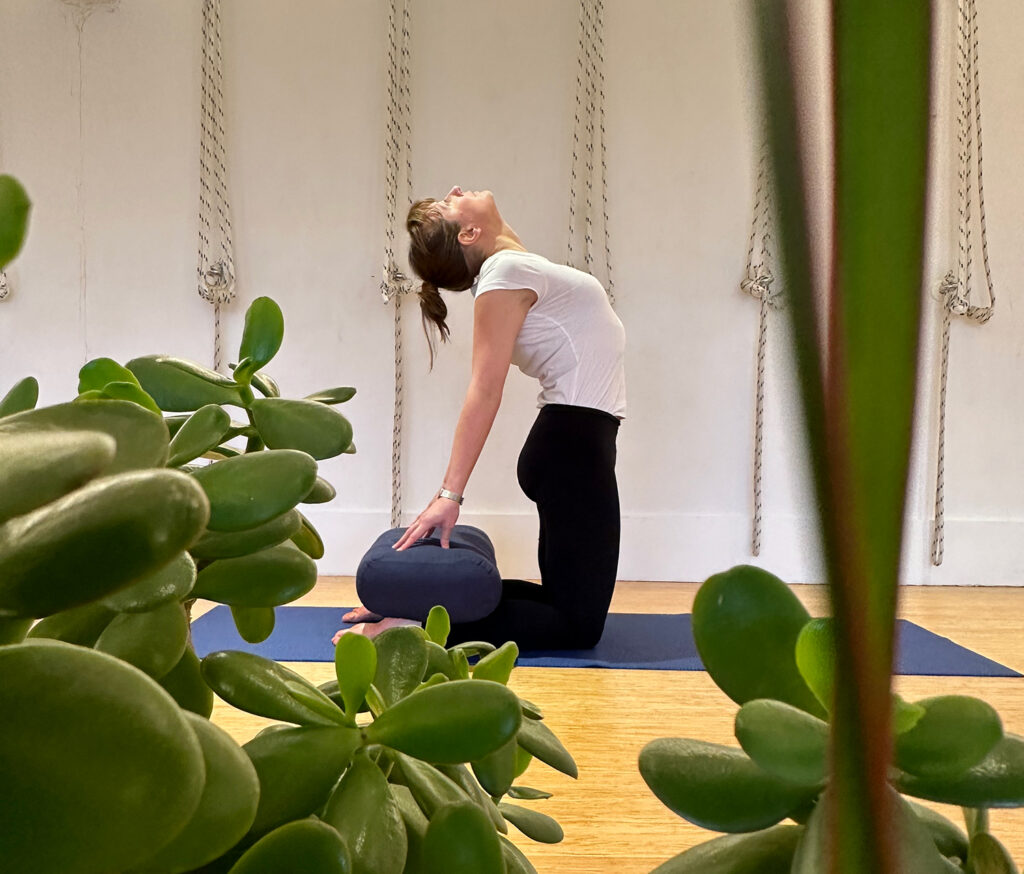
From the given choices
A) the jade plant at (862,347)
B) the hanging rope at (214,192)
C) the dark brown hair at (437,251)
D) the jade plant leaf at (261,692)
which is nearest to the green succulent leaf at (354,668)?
the jade plant leaf at (261,692)

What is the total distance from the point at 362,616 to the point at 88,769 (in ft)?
6.51

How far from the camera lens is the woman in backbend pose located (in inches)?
74.4

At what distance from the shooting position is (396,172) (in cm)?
293

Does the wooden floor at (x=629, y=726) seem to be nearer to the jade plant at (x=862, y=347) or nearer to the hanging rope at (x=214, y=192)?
the jade plant at (x=862, y=347)

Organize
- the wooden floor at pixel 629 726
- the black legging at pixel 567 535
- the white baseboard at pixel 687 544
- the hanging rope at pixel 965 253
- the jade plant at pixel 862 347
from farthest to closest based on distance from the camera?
1. the white baseboard at pixel 687 544
2. the hanging rope at pixel 965 253
3. the black legging at pixel 567 535
4. the wooden floor at pixel 629 726
5. the jade plant at pixel 862 347

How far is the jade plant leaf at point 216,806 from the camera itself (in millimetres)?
88

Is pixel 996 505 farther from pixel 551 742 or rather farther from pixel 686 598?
pixel 551 742

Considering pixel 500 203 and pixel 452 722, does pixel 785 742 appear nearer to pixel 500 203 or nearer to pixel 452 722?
pixel 452 722

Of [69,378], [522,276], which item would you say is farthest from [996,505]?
[69,378]

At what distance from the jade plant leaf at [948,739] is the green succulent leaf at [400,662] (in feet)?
0.34

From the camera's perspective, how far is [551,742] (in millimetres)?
204

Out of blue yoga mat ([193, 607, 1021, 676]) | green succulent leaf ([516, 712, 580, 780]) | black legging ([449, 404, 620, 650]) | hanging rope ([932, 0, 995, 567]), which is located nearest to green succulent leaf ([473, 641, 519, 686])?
green succulent leaf ([516, 712, 580, 780])

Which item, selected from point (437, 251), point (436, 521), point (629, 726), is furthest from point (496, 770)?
point (437, 251)

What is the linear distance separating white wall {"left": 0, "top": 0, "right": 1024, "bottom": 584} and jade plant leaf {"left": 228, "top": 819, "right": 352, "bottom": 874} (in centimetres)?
282
